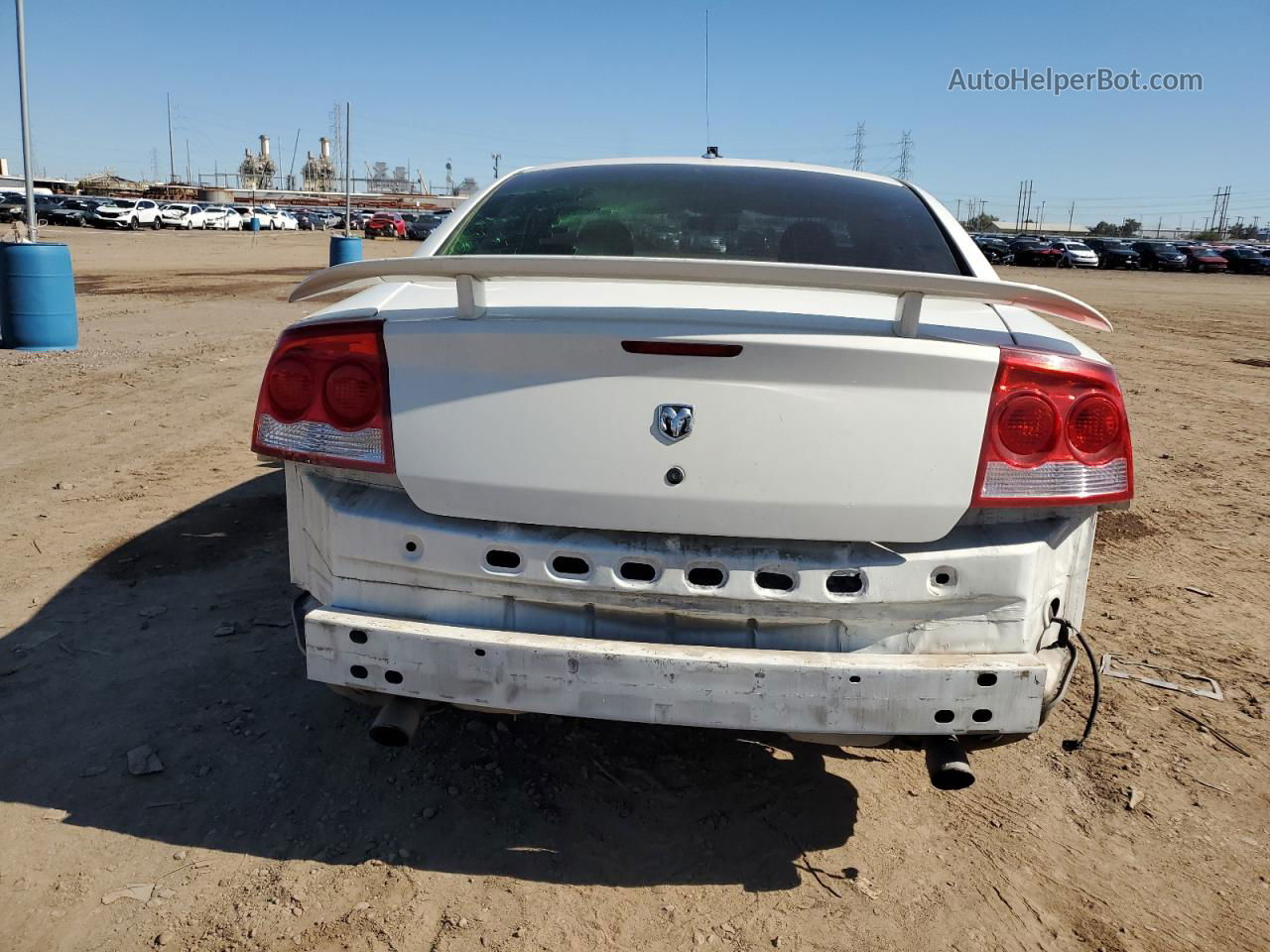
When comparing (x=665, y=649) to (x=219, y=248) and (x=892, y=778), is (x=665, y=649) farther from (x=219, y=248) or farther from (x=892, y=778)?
(x=219, y=248)

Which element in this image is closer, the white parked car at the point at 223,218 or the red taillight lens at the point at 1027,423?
the red taillight lens at the point at 1027,423

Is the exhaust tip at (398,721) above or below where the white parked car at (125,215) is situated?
below

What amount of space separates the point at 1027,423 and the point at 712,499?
0.71 metres

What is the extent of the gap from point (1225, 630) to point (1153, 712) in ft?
3.24

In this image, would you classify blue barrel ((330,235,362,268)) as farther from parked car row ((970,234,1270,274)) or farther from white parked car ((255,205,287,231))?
white parked car ((255,205,287,231))

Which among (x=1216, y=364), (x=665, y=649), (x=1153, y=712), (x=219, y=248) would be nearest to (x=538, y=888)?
(x=665, y=649)

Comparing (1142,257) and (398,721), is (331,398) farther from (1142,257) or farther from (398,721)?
(1142,257)

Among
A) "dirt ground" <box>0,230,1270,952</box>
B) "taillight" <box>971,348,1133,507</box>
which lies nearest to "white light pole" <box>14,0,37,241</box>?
"dirt ground" <box>0,230,1270,952</box>

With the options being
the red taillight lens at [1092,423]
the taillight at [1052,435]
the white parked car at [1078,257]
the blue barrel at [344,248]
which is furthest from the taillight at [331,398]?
the white parked car at [1078,257]

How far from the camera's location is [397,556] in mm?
2215

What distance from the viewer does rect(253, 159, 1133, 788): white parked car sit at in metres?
2.07

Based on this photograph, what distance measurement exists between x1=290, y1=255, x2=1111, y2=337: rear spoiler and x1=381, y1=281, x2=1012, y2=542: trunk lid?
3.2 inches

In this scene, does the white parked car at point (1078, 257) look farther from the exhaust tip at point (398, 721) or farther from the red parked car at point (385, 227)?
the exhaust tip at point (398, 721)

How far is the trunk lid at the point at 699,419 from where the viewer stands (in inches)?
81.4
